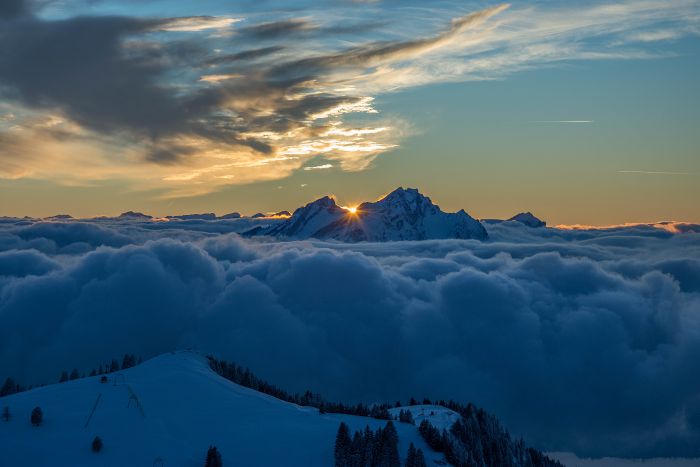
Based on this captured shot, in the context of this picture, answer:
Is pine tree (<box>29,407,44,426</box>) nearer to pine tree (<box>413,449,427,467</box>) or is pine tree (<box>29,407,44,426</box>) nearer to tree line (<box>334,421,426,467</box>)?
tree line (<box>334,421,426,467</box>)

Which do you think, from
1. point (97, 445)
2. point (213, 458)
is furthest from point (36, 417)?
point (213, 458)

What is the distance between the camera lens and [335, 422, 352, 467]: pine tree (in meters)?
187

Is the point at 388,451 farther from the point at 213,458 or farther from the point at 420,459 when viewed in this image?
the point at 213,458

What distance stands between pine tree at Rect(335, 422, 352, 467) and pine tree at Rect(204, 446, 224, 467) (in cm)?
3155

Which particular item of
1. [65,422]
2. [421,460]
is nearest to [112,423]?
[65,422]

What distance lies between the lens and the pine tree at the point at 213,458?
181000 millimetres

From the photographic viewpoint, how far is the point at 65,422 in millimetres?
193875

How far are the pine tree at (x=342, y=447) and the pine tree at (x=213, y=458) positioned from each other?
31.5m

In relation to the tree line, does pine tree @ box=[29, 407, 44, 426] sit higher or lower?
higher

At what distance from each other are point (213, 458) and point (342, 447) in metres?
35.0

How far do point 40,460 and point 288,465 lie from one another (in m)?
63.7

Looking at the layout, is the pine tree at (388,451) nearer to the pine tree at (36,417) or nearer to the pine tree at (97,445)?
the pine tree at (97,445)

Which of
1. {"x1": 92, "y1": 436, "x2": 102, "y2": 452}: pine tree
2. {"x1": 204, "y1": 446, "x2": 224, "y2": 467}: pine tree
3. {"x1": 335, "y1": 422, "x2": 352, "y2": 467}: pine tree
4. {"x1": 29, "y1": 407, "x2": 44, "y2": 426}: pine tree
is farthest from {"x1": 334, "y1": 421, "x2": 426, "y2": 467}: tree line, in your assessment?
{"x1": 29, "y1": 407, "x2": 44, "y2": 426}: pine tree

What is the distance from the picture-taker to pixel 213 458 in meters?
182
